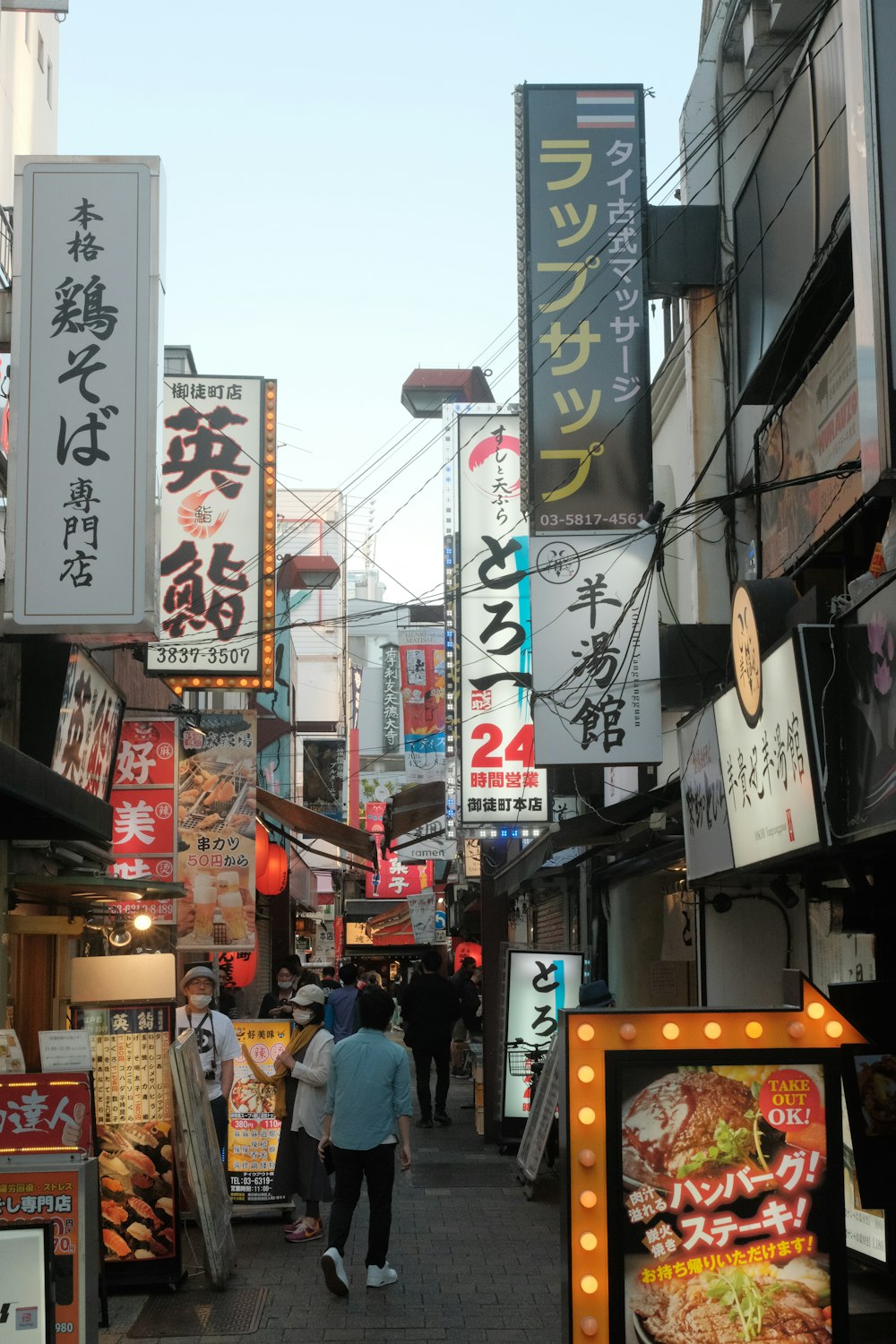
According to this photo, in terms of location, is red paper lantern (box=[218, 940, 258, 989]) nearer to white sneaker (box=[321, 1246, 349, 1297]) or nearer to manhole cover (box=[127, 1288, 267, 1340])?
manhole cover (box=[127, 1288, 267, 1340])

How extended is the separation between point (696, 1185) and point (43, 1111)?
383 centimetres

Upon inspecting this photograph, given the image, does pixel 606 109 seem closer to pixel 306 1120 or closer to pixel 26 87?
pixel 26 87

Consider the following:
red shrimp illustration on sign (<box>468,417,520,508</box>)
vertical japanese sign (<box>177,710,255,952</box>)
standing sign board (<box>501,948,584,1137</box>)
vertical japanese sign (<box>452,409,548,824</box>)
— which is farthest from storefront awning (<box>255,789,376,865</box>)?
standing sign board (<box>501,948,584,1137</box>)

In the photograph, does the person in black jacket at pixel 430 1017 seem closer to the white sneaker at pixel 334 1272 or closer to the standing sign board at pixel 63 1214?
the white sneaker at pixel 334 1272

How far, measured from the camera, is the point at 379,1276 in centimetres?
909

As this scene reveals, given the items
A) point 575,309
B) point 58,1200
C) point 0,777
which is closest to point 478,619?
point 575,309

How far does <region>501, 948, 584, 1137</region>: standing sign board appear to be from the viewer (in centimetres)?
1475

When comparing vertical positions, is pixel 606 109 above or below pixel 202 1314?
above

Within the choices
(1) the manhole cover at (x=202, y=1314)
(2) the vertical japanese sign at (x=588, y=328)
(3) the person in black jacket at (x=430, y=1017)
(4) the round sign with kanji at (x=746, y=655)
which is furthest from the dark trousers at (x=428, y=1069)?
(4) the round sign with kanji at (x=746, y=655)

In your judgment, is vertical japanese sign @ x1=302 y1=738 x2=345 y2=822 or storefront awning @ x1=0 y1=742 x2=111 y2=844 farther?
vertical japanese sign @ x1=302 y1=738 x2=345 y2=822

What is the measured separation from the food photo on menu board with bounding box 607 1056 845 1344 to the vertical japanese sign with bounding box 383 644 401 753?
51793mm

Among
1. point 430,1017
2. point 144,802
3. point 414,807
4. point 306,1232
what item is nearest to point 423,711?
point 414,807

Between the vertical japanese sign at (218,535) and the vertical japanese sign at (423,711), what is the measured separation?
1483cm

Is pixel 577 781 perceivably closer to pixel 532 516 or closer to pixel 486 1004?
pixel 486 1004
